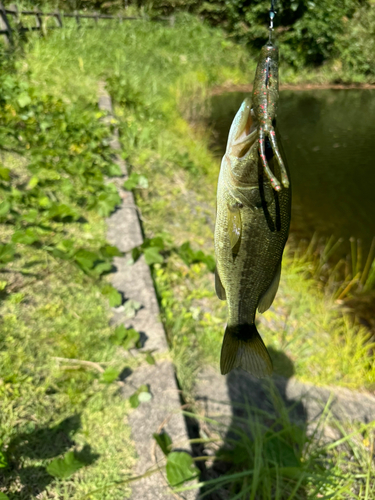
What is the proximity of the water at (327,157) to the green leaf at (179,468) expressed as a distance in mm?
4323

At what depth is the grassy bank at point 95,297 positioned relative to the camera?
1892 mm

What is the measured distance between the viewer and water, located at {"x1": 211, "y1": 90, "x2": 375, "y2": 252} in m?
5.86

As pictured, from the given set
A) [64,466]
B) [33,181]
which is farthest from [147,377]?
[33,181]

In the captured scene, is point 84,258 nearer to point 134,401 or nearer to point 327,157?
point 134,401

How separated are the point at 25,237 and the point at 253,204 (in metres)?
2.16

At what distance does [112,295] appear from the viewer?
2572 millimetres

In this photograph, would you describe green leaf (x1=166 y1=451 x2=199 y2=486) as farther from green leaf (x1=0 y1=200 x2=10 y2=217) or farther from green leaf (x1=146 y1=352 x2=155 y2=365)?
green leaf (x1=0 y1=200 x2=10 y2=217)

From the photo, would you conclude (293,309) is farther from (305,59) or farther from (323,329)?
(305,59)

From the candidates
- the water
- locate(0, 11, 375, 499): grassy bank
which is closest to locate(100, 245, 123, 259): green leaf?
locate(0, 11, 375, 499): grassy bank

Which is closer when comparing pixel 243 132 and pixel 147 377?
pixel 243 132

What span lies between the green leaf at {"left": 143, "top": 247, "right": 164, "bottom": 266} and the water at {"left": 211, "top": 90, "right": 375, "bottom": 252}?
10.5ft

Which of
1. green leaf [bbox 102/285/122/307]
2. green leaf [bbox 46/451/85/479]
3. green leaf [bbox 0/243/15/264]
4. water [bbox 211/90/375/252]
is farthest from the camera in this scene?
water [bbox 211/90/375/252]

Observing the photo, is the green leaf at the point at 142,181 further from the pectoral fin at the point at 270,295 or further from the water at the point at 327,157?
the pectoral fin at the point at 270,295

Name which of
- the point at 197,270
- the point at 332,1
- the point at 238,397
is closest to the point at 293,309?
the point at 197,270
